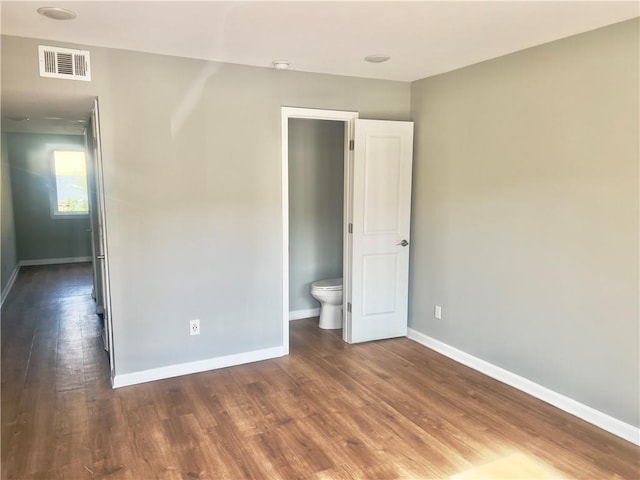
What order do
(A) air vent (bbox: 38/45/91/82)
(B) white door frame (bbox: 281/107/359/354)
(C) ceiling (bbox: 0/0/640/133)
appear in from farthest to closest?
(B) white door frame (bbox: 281/107/359/354) < (A) air vent (bbox: 38/45/91/82) < (C) ceiling (bbox: 0/0/640/133)

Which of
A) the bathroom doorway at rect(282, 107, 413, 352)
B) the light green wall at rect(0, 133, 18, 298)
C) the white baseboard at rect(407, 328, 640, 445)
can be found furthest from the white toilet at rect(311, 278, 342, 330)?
the light green wall at rect(0, 133, 18, 298)

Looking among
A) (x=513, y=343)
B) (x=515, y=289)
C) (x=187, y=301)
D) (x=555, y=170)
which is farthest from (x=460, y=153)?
(x=187, y=301)

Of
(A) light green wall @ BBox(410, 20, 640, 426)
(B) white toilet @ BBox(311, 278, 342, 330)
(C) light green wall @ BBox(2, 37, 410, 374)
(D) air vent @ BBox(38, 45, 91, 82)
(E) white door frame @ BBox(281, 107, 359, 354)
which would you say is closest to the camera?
(A) light green wall @ BBox(410, 20, 640, 426)

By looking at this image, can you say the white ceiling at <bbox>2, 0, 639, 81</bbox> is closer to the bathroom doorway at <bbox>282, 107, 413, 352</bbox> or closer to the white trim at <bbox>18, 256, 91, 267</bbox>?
the bathroom doorway at <bbox>282, 107, 413, 352</bbox>

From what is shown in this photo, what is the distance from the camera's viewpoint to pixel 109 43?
2930 millimetres

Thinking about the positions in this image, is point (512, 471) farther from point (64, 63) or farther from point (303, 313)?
point (64, 63)

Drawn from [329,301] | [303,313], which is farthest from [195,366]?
[303,313]

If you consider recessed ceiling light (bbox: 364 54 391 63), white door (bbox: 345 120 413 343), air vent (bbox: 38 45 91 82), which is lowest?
white door (bbox: 345 120 413 343)

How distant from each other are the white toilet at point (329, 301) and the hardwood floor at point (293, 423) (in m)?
0.63

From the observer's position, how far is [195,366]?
140 inches

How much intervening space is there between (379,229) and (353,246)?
30 cm

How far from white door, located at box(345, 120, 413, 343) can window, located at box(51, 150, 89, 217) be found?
6.25 meters

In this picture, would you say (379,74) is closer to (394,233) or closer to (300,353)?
(394,233)

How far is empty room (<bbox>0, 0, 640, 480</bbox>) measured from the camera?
8.10 ft
